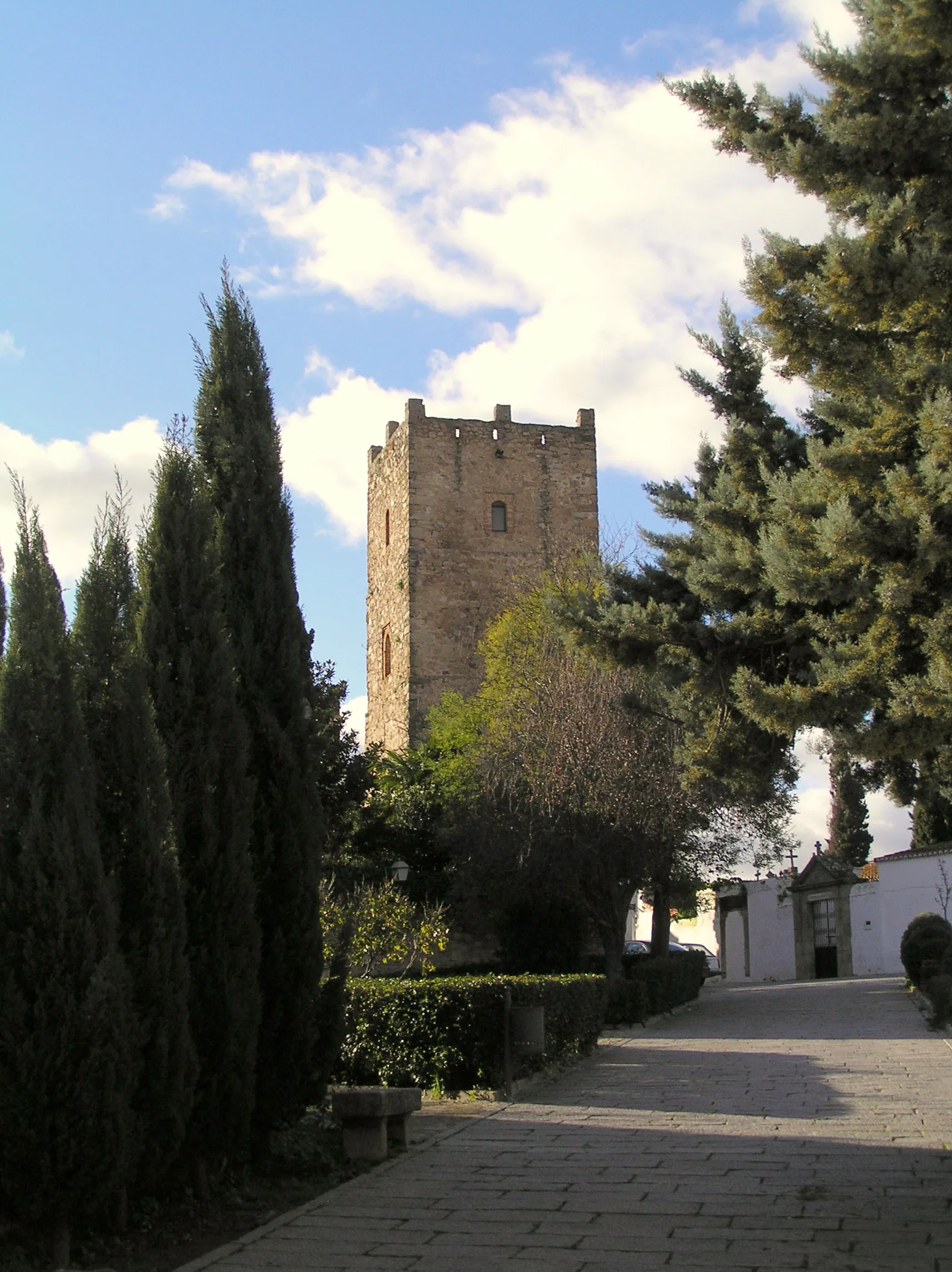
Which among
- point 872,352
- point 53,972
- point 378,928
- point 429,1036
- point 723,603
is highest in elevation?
point 872,352

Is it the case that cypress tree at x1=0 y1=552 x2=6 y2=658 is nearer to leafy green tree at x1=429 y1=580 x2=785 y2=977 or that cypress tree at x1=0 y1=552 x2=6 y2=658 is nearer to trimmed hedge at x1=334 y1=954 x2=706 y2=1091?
trimmed hedge at x1=334 y1=954 x2=706 y2=1091

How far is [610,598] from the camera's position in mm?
11352

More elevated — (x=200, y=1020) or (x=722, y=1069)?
(x=200, y=1020)

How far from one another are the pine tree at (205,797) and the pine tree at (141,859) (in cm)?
37

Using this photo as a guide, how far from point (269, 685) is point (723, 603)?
4.02 m

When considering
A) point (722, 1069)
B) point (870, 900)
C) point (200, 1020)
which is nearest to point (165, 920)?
point (200, 1020)

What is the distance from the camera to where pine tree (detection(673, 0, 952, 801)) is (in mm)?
7172

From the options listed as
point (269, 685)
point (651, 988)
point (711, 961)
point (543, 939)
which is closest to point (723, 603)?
point (269, 685)

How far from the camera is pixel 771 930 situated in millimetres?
39500

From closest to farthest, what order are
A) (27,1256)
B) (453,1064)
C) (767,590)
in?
(27,1256), (767,590), (453,1064)

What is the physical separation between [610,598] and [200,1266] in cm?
702

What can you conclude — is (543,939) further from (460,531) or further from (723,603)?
(723,603)

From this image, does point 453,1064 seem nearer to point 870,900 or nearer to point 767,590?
point 767,590

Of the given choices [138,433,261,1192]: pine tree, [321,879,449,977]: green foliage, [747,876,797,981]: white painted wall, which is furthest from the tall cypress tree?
[747,876,797,981]: white painted wall
